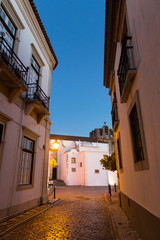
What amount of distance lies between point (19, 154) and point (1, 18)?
549cm

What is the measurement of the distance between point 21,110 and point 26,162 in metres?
2.44

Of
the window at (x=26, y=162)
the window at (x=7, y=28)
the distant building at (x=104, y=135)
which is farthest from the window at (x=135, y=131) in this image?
the distant building at (x=104, y=135)

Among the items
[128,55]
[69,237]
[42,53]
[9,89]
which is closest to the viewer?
[69,237]

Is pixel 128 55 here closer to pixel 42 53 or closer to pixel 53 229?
pixel 53 229

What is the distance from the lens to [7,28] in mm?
6668

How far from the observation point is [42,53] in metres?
9.99

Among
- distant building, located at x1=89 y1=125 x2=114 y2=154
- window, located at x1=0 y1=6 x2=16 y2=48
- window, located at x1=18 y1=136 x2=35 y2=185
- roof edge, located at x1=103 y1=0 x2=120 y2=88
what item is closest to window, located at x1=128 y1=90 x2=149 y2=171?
roof edge, located at x1=103 y1=0 x2=120 y2=88

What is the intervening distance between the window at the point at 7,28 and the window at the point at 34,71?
1734mm

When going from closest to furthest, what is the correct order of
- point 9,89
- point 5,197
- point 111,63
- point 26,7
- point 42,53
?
1. point 5,197
2. point 9,89
3. point 26,7
4. point 111,63
5. point 42,53

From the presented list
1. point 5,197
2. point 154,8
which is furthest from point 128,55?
point 5,197

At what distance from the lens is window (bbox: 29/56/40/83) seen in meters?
8.51

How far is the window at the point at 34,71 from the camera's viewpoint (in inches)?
335

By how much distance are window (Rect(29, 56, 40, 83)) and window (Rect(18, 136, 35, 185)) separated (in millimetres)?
3271

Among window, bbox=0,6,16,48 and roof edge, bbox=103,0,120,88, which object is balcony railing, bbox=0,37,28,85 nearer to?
window, bbox=0,6,16,48
